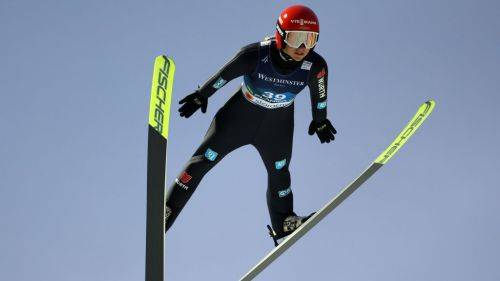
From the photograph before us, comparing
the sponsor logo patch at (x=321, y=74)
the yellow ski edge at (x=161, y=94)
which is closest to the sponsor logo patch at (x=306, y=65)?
the sponsor logo patch at (x=321, y=74)

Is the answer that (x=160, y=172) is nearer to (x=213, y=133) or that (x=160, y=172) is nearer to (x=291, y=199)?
(x=213, y=133)

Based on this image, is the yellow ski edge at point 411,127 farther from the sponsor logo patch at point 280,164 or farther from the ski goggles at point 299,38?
the ski goggles at point 299,38

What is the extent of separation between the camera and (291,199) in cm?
685

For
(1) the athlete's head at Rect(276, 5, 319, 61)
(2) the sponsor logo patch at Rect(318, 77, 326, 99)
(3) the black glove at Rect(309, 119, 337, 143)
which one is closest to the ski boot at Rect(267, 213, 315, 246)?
(3) the black glove at Rect(309, 119, 337, 143)

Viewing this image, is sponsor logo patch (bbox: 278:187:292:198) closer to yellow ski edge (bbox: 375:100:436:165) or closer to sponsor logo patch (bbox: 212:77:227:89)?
yellow ski edge (bbox: 375:100:436:165)

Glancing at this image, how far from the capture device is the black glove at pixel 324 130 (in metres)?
6.88

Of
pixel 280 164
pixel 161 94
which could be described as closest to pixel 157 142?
pixel 161 94

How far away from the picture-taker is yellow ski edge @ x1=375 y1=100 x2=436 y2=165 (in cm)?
697

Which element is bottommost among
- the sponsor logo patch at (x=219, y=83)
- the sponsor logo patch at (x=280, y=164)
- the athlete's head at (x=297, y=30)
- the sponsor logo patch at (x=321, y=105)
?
the sponsor logo patch at (x=280, y=164)

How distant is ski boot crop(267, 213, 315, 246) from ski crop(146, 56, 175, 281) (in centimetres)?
180

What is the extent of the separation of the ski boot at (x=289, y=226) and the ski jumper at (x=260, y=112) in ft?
0.60

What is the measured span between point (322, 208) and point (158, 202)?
1.82m

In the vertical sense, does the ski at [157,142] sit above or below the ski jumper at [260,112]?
below

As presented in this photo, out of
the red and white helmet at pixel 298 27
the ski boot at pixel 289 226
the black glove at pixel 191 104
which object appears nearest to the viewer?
the red and white helmet at pixel 298 27
